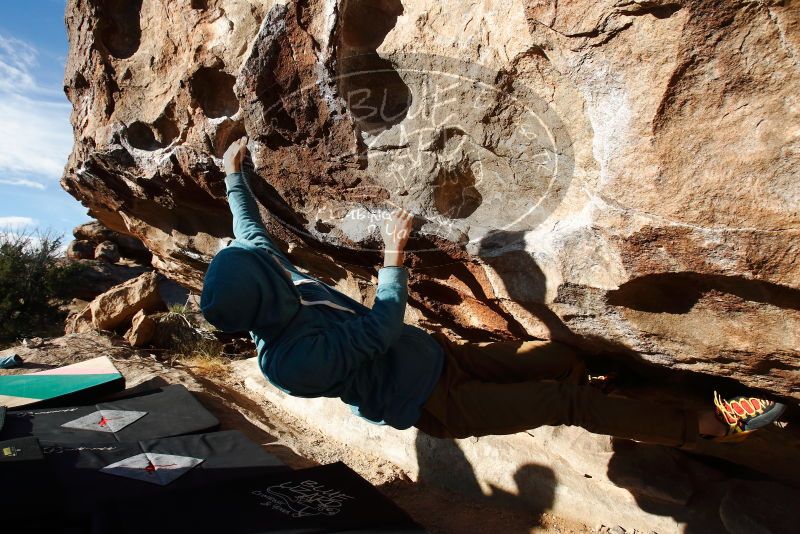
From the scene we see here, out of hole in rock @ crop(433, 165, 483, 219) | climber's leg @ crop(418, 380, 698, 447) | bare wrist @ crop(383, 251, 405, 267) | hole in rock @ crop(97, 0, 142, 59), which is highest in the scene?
hole in rock @ crop(97, 0, 142, 59)

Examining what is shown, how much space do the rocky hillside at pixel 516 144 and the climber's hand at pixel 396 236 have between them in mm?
132

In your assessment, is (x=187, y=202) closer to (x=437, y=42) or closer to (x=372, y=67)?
(x=372, y=67)

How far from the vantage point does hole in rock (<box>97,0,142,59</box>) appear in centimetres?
325

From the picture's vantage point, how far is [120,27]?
3301 millimetres

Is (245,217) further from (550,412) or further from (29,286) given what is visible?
(29,286)

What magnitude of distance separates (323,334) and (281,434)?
7.48ft

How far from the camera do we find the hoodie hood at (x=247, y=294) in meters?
1.54

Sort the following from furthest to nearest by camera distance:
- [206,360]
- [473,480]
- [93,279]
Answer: [93,279] < [206,360] < [473,480]

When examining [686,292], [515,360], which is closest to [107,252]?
[515,360]

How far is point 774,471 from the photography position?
2.56m

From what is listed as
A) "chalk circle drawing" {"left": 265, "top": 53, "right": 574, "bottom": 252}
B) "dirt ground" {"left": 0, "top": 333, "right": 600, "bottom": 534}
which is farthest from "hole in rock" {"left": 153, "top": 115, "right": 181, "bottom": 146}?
"dirt ground" {"left": 0, "top": 333, "right": 600, "bottom": 534}

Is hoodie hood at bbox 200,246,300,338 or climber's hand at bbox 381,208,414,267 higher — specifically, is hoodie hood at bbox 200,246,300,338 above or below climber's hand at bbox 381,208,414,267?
below


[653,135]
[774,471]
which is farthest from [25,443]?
[774,471]

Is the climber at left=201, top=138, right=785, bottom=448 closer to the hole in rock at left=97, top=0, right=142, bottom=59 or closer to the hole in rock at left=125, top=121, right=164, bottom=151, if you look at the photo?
the hole in rock at left=125, top=121, right=164, bottom=151
